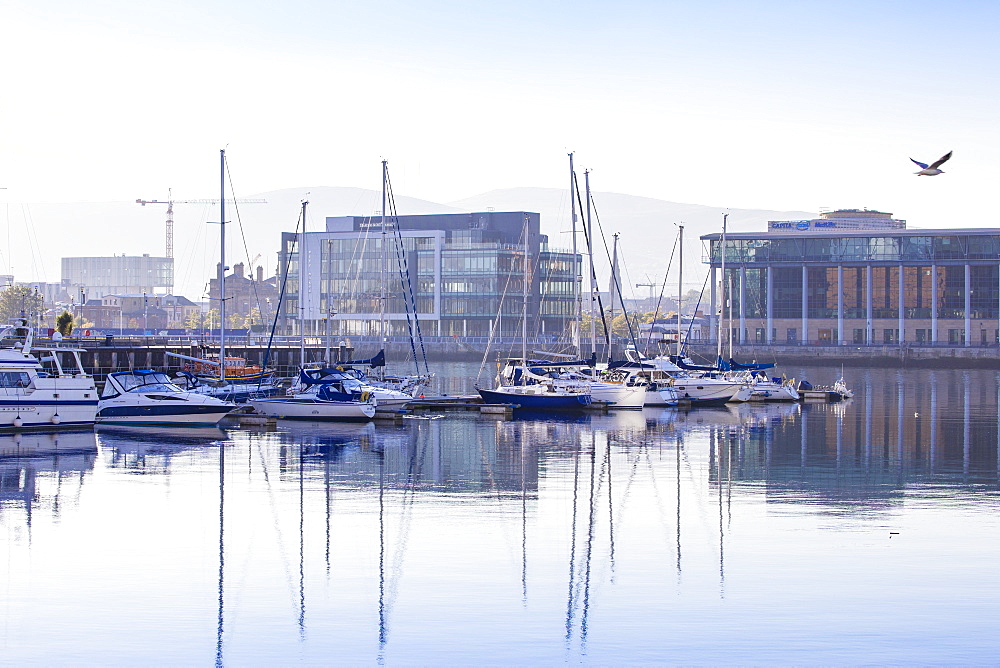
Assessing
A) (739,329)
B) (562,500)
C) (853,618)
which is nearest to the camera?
(853,618)

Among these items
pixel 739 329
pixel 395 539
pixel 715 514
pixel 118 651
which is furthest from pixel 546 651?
pixel 739 329

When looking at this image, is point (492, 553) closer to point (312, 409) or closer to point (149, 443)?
point (149, 443)

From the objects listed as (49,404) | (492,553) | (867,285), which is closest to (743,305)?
(867,285)

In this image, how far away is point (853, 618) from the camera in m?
24.4

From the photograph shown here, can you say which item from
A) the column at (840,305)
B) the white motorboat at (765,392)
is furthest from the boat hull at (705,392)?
the column at (840,305)

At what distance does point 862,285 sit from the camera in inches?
7549

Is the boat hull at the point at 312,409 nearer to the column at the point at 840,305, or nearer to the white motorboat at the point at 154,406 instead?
the white motorboat at the point at 154,406

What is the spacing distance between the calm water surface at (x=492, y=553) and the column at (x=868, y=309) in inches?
5371

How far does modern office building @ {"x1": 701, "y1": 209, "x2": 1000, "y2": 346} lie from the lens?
602 ft

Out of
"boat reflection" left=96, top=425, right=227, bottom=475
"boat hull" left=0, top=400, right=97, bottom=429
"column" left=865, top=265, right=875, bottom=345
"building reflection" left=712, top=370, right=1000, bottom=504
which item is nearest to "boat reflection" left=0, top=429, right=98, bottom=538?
"boat hull" left=0, top=400, right=97, bottom=429

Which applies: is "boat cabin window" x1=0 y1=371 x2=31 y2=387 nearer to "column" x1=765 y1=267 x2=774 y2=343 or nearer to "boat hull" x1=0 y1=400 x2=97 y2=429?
"boat hull" x1=0 y1=400 x2=97 y2=429

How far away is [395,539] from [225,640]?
9.24m

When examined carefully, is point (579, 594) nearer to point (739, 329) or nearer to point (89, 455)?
point (89, 455)

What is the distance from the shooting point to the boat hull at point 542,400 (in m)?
75.6
